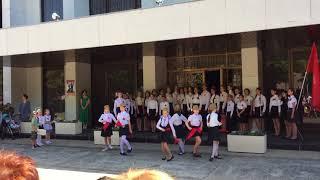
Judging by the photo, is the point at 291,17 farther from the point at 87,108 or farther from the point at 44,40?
the point at 87,108

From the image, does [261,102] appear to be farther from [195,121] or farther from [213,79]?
[195,121]

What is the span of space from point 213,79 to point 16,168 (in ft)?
52.6

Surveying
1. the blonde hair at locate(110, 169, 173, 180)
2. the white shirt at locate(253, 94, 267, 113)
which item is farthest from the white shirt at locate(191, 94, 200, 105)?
the blonde hair at locate(110, 169, 173, 180)

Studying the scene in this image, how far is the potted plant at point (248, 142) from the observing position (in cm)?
1202

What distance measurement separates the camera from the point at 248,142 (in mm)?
12227

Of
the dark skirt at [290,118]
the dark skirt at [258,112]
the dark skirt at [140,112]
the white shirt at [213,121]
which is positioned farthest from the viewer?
the dark skirt at [140,112]

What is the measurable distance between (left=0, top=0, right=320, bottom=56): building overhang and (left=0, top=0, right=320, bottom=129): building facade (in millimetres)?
28

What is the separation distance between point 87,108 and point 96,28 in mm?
6041

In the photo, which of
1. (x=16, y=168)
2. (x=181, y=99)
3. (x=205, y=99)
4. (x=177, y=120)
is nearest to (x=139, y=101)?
(x=181, y=99)

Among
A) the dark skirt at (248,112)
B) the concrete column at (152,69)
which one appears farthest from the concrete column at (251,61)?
the concrete column at (152,69)

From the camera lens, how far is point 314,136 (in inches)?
559

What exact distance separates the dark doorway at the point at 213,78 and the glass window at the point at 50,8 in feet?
27.2

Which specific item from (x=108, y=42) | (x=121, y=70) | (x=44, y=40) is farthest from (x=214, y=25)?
(x=121, y=70)

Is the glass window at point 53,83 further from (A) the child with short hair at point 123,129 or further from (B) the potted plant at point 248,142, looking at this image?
(B) the potted plant at point 248,142
